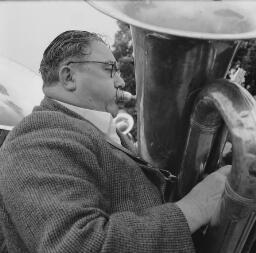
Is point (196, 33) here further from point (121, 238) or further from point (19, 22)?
point (19, 22)

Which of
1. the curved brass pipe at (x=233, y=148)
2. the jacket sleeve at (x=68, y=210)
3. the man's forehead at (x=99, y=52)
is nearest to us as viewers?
the jacket sleeve at (x=68, y=210)

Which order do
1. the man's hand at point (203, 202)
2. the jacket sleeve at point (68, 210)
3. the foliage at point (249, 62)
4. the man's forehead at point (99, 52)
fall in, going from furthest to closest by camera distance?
the foliage at point (249, 62) → the man's forehead at point (99, 52) → the man's hand at point (203, 202) → the jacket sleeve at point (68, 210)

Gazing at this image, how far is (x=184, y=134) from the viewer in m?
2.01

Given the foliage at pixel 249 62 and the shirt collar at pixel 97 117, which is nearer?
the shirt collar at pixel 97 117

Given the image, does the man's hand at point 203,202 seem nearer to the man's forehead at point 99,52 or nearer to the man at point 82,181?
the man at point 82,181

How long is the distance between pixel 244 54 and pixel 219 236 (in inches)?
259

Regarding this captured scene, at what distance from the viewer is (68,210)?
1.37 m

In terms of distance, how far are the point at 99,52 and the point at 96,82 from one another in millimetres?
163

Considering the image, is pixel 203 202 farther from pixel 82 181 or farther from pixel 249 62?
pixel 249 62

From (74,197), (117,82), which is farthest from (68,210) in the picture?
(117,82)

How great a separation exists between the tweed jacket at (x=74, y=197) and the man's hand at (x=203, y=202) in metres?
0.07

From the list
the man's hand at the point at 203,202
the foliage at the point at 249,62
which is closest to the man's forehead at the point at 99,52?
the man's hand at the point at 203,202

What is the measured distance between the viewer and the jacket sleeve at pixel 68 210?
1.37 m

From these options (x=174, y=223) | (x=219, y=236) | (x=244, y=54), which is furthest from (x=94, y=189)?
(x=244, y=54)
